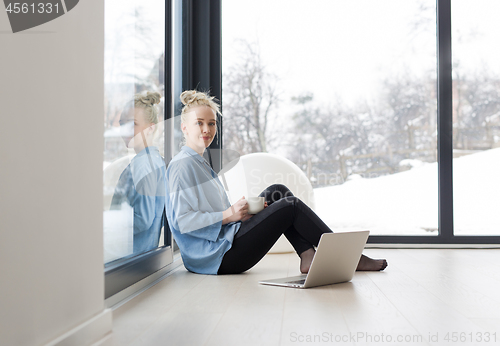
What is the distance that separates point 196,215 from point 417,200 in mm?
2008

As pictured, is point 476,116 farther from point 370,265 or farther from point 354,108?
point 370,265

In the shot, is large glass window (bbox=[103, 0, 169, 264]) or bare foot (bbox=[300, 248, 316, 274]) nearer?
large glass window (bbox=[103, 0, 169, 264])

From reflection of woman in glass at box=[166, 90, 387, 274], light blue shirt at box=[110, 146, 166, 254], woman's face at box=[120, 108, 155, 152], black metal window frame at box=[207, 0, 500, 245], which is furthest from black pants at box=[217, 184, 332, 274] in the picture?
black metal window frame at box=[207, 0, 500, 245]

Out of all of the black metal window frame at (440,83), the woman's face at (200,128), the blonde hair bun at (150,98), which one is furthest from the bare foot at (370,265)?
the blonde hair bun at (150,98)

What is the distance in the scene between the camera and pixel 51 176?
1.06m

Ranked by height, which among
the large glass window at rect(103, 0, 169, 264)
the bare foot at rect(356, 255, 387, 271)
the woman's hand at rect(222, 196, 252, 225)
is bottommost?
the bare foot at rect(356, 255, 387, 271)

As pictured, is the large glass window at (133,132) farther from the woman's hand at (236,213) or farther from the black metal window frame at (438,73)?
the black metal window frame at (438,73)

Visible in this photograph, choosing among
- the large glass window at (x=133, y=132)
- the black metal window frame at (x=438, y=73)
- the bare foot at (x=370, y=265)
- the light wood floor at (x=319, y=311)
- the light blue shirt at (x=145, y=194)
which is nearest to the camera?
the light wood floor at (x=319, y=311)

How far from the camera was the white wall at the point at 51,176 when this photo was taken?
3.01 feet

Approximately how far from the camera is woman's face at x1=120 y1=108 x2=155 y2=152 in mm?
1927

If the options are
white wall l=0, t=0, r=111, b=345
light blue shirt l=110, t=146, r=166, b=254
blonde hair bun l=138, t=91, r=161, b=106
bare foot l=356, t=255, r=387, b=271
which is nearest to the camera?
white wall l=0, t=0, r=111, b=345

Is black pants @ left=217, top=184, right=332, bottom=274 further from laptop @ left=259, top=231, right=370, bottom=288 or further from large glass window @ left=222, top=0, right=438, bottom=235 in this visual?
large glass window @ left=222, top=0, right=438, bottom=235

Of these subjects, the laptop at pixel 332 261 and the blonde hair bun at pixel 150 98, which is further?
the blonde hair bun at pixel 150 98

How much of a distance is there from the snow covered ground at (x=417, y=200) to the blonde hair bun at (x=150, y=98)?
Answer: 1580mm
